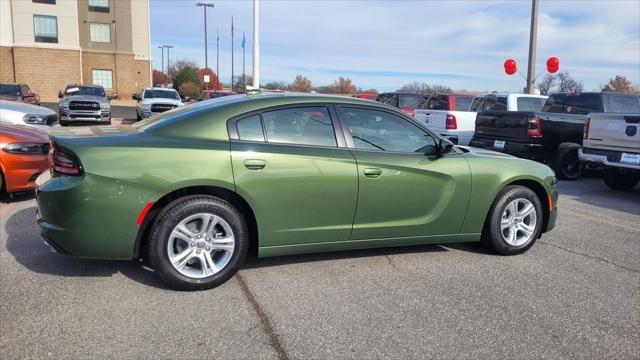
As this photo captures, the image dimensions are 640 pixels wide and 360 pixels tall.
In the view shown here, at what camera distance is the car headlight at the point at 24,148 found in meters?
6.48

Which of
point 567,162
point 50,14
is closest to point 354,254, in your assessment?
point 567,162

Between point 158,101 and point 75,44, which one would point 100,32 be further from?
point 158,101

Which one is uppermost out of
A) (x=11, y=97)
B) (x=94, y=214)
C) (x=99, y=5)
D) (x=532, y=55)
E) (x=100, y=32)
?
(x=99, y=5)

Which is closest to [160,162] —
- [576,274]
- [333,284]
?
[333,284]

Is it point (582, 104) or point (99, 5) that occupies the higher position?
point (99, 5)

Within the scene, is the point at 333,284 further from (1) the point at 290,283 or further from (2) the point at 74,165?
(2) the point at 74,165

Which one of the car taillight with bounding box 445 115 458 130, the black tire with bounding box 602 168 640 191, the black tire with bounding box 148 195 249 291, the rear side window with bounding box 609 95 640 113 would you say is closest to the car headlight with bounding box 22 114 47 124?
the black tire with bounding box 148 195 249 291

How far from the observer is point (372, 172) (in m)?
4.42

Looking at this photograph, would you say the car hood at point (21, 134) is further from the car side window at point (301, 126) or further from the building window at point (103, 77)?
the building window at point (103, 77)

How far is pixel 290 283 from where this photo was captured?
4.18 meters

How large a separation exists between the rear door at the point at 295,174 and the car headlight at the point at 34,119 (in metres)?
7.53

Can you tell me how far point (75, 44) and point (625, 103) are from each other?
144ft

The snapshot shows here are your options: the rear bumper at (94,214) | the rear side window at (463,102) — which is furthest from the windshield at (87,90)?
the rear bumper at (94,214)

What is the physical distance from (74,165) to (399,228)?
2.72m
